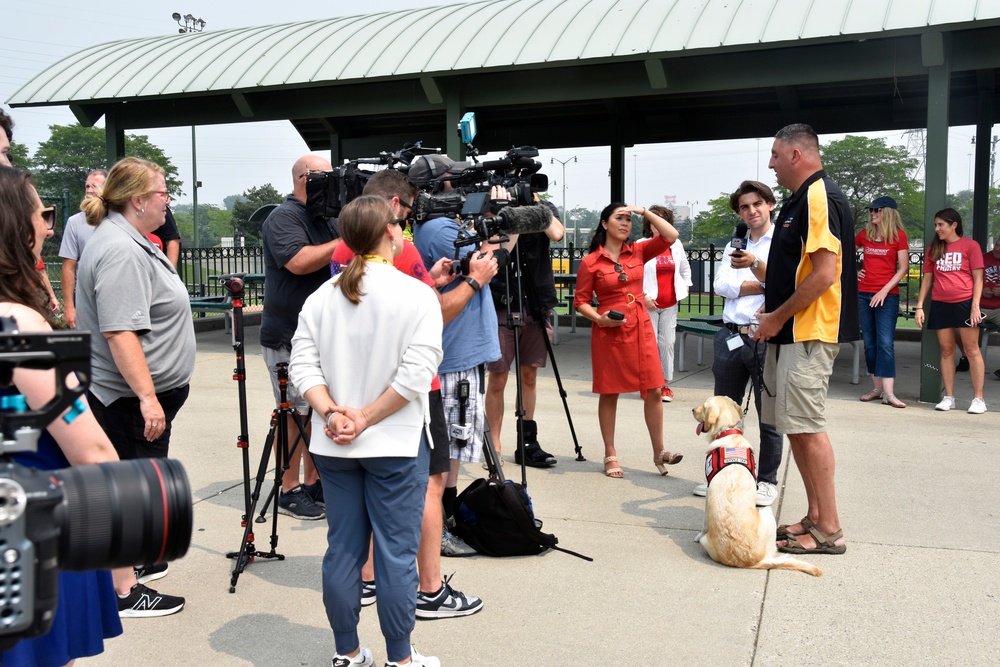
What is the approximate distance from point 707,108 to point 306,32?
247 inches

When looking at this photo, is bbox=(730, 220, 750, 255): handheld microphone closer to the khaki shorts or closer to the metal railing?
the khaki shorts

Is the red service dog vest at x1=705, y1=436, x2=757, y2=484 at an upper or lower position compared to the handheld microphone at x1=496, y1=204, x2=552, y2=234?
lower

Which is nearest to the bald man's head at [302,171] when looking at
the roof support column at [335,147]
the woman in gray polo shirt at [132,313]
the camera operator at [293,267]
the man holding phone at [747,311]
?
the camera operator at [293,267]

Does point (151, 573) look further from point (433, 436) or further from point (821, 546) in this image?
point (821, 546)

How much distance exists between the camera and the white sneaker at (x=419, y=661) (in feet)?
10.0

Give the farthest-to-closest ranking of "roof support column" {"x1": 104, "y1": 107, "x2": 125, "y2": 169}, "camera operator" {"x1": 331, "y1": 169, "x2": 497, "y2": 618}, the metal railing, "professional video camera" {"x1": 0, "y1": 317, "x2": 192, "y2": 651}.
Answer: the metal railing < "roof support column" {"x1": 104, "y1": 107, "x2": 125, "y2": 169} < "camera operator" {"x1": 331, "y1": 169, "x2": 497, "y2": 618} < "professional video camera" {"x1": 0, "y1": 317, "x2": 192, "y2": 651}

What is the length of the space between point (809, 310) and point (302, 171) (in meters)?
2.78

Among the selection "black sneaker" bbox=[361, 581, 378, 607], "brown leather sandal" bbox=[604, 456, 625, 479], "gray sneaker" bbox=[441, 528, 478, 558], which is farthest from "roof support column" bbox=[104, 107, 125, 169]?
"black sneaker" bbox=[361, 581, 378, 607]

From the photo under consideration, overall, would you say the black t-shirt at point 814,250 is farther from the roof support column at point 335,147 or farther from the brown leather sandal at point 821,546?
the roof support column at point 335,147

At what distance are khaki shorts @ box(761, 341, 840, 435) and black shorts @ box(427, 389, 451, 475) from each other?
5.89 feet

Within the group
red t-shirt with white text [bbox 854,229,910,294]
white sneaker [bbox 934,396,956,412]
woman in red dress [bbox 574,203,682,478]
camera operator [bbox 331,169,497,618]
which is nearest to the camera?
camera operator [bbox 331,169,497,618]

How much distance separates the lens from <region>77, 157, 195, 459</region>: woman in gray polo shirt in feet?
11.6

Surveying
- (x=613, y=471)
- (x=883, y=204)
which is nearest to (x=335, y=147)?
(x=883, y=204)

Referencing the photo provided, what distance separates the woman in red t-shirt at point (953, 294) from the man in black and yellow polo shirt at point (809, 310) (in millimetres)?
4103
